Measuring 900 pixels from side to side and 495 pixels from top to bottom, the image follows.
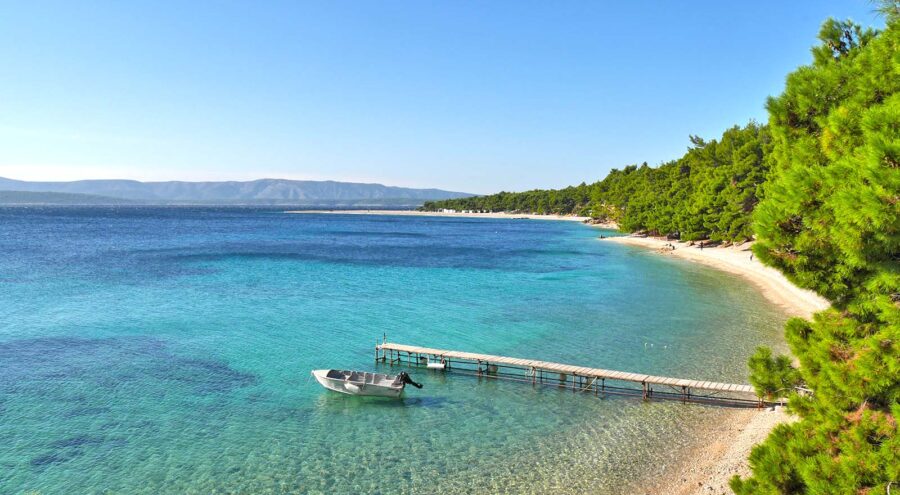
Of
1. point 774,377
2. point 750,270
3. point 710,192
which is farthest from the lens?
point 710,192

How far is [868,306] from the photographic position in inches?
317

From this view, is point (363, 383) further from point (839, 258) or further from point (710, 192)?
point (710, 192)

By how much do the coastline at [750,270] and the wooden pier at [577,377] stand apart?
4.51m

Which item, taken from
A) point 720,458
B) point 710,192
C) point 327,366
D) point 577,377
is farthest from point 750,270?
point 327,366

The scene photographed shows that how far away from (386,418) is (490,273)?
3749cm

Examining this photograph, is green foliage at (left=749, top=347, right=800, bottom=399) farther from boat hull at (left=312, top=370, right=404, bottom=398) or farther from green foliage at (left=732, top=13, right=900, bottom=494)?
boat hull at (left=312, top=370, right=404, bottom=398)

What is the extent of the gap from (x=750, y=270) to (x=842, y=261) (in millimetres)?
50437

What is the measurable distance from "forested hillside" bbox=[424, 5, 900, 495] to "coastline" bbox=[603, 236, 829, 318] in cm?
883

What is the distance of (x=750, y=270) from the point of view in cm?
5275

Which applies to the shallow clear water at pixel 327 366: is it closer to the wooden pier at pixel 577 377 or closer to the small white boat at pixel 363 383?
the small white boat at pixel 363 383

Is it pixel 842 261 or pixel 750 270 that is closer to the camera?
pixel 842 261

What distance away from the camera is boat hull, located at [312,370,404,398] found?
20.9m

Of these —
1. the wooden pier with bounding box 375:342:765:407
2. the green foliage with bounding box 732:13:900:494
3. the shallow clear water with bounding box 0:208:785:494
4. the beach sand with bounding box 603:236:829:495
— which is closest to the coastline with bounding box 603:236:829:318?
the shallow clear water with bounding box 0:208:785:494

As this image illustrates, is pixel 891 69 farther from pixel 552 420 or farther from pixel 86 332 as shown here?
pixel 86 332
